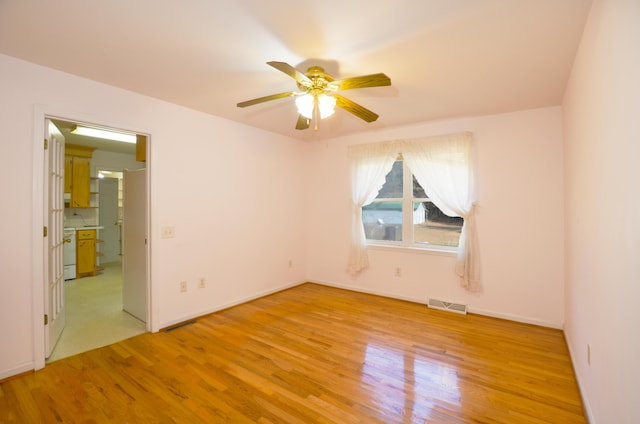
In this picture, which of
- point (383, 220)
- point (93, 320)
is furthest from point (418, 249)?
point (93, 320)

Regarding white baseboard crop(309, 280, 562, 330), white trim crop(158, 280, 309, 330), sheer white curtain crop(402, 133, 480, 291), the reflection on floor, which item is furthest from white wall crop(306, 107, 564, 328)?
the reflection on floor

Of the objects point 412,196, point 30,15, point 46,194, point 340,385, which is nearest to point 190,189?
point 46,194

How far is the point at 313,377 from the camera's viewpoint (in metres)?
2.23

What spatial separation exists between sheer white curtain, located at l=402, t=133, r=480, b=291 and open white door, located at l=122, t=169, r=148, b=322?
3426 millimetres

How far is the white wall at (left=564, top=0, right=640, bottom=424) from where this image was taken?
107cm

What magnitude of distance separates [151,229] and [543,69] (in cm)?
394

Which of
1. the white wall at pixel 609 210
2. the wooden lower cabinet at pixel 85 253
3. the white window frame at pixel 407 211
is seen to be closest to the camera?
the white wall at pixel 609 210

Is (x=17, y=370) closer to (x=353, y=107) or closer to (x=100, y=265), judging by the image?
(x=353, y=107)

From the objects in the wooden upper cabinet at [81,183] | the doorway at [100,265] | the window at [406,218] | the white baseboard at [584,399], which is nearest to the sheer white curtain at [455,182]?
the window at [406,218]

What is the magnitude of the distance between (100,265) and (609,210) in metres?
8.22

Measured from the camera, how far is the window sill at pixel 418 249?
3795mm

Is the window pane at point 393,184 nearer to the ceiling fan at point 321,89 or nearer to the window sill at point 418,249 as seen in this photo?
the window sill at point 418,249

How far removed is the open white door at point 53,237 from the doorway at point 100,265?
16 centimetres

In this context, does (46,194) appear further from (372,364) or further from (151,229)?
(372,364)
